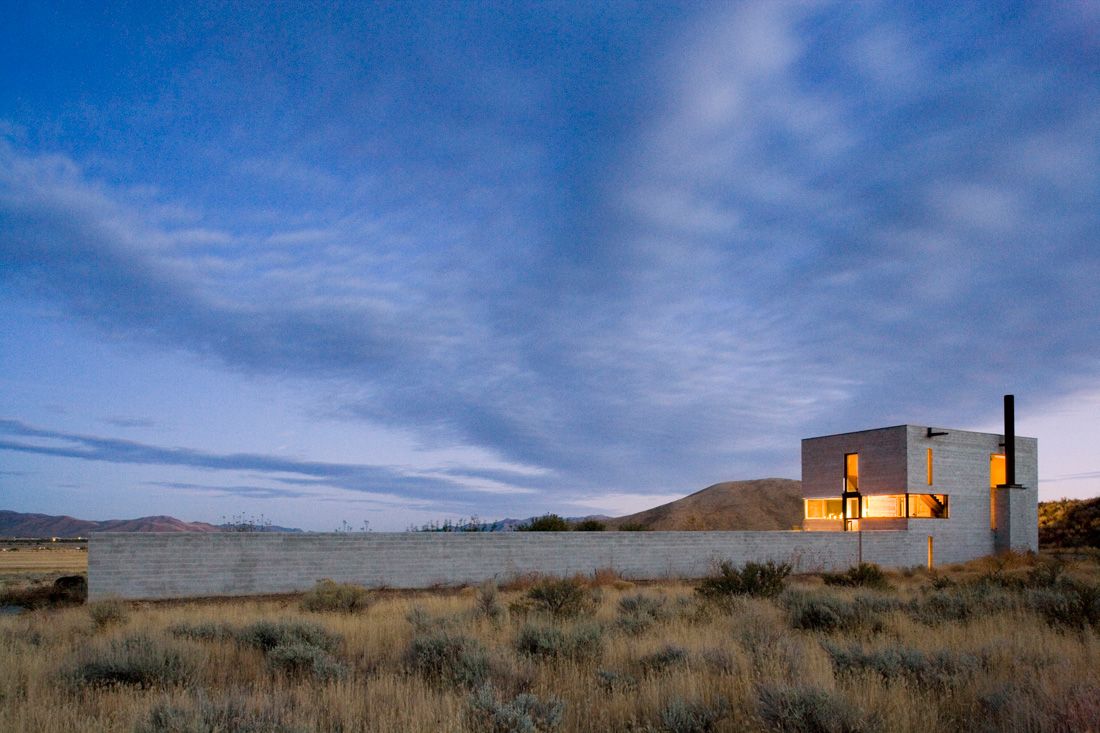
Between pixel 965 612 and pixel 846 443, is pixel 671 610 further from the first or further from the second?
pixel 846 443

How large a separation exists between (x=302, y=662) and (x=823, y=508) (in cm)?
3522

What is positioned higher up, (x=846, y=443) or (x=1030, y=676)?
(x=846, y=443)

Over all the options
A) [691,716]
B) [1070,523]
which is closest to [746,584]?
[691,716]

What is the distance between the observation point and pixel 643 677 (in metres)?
6.88

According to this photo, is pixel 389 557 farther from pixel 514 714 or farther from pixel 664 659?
pixel 514 714

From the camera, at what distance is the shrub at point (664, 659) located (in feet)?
23.9

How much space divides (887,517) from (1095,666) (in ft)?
98.1

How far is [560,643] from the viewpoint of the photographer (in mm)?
8453

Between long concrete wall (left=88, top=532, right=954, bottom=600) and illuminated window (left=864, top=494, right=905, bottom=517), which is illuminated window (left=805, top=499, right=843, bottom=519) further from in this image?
long concrete wall (left=88, top=532, right=954, bottom=600)

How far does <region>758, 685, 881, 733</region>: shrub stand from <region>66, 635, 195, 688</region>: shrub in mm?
5239

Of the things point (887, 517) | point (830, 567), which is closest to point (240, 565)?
point (830, 567)

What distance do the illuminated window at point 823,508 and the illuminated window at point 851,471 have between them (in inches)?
39.7

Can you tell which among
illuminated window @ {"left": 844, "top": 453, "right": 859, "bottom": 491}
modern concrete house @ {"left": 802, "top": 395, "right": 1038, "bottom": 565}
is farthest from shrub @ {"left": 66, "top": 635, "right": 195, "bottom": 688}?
illuminated window @ {"left": 844, "top": 453, "right": 859, "bottom": 491}

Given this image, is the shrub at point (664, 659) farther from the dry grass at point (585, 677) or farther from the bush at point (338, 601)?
the bush at point (338, 601)
